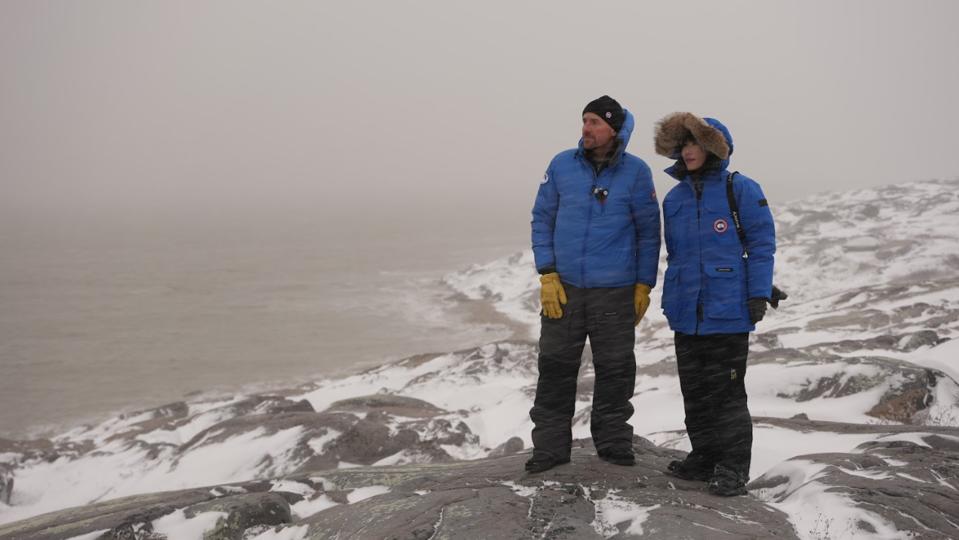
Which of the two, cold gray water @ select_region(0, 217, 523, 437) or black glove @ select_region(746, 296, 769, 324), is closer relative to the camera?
black glove @ select_region(746, 296, 769, 324)

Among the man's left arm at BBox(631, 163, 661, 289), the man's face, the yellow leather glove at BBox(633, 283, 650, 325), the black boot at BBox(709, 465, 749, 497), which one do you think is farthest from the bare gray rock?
the man's face

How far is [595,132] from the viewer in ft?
17.9

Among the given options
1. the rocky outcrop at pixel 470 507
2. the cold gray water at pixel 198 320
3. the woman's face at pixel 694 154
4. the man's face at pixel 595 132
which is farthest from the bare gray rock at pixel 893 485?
the cold gray water at pixel 198 320

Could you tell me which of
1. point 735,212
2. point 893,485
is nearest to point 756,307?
point 735,212

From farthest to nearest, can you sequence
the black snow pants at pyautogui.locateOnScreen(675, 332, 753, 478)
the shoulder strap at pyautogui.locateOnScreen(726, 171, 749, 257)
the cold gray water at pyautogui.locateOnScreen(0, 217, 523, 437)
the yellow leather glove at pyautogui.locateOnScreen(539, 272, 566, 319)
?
the cold gray water at pyautogui.locateOnScreen(0, 217, 523, 437)
the yellow leather glove at pyautogui.locateOnScreen(539, 272, 566, 319)
the black snow pants at pyautogui.locateOnScreen(675, 332, 753, 478)
the shoulder strap at pyautogui.locateOnScreen(726, 171, 749, 257)

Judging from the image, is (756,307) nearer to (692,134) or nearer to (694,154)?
(694,154)

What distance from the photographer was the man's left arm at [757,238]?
5.07 metres

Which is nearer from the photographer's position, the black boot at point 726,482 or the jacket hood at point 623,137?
the black boot at point 726,482

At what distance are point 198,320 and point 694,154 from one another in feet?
152

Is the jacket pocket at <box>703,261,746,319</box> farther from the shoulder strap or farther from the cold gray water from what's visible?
the cold gray water

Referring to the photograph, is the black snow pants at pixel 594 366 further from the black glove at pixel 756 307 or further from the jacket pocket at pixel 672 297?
the black glove at pixel 756 307

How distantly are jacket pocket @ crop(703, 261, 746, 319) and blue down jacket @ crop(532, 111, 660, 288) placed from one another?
530mm

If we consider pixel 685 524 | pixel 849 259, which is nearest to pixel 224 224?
pixel 849 259

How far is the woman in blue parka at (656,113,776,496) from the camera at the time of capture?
5148 mm
